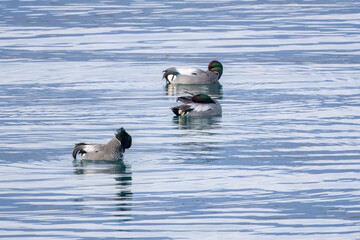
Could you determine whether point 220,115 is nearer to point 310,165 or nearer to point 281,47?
point 310,165

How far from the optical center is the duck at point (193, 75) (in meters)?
26.7

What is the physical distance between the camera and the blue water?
13.0m

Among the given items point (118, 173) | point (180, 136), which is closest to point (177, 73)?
point (180, 136)

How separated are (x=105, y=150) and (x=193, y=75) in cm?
1063

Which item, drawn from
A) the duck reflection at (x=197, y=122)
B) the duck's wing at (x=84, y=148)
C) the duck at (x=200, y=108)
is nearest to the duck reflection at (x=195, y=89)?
the duck at (x=200, y=108)

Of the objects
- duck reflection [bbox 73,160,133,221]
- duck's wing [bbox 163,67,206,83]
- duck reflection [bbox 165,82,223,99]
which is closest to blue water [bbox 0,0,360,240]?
duck reflection [bbox 73,160,133,221]

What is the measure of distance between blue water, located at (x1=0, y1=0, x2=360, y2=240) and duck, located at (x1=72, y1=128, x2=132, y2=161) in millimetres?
165

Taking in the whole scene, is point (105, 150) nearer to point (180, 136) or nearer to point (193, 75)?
point (180, 136)

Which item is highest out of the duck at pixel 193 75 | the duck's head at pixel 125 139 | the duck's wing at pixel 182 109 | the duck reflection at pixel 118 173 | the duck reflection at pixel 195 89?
the duck at pixel 193 75

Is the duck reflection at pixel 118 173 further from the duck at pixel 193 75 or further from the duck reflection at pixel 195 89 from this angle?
the duck at pixel 193 75

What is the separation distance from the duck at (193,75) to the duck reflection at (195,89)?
11 cm

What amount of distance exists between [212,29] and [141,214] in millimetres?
27959

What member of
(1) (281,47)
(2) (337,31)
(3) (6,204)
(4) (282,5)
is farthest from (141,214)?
(4) (282,5)

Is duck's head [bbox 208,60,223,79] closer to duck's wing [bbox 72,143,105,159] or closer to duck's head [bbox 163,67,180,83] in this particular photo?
duck's head [bbox 163,67,180,83]
